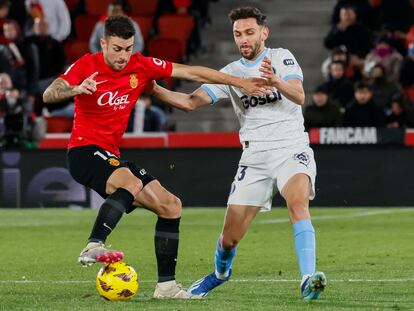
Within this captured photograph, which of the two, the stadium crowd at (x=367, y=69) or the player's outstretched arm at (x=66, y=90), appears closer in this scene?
the player's outstretched arm at (x=66, y=90)

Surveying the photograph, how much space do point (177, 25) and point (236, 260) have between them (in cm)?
1150

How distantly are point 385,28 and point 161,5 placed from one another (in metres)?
4.20

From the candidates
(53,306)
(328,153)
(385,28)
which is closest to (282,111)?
(53,306)

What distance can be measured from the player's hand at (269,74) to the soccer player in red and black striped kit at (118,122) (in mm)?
172

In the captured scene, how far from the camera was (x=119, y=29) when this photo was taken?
9.11 metres

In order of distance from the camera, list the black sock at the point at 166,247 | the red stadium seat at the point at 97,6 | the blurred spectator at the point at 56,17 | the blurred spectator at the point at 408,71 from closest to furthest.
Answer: the black sock at the point at 166,247 → the blurred spectator at the point at 408,71 → the blurred spectator at the point at 56,17 → the red stadium seat at the point at 97,6

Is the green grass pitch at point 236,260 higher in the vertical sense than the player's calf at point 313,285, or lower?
lower

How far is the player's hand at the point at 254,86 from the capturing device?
9078 mm

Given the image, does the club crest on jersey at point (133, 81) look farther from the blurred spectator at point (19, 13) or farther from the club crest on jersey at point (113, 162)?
the blurred spectator at point (19, 13)

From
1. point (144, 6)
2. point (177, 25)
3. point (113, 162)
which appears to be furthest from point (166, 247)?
point (144, 6)

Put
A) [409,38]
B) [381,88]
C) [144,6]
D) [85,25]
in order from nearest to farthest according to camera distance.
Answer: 1. [381,88]
2. [409,38]
3. [85,25]
4. [144,6]

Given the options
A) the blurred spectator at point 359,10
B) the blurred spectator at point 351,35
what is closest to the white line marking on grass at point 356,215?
the blurred spectator at point 351,35

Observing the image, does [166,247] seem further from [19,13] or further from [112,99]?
[19,13]

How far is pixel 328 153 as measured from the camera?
17.7 m
